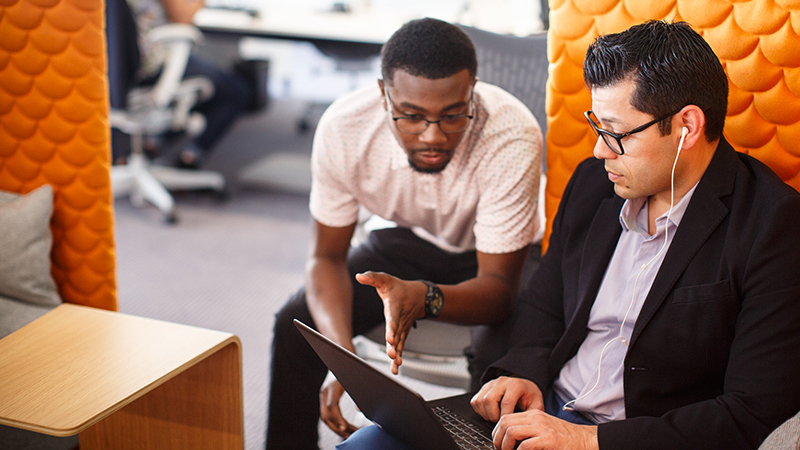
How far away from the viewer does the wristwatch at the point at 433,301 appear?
1.33m

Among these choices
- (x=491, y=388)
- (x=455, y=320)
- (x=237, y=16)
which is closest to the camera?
(x=491, y=388)

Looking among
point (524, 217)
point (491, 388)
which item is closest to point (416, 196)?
point (524, 217)

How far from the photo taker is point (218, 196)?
358 cm

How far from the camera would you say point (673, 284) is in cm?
107

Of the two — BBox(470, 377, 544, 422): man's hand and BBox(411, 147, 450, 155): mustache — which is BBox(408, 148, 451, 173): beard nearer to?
BBox(411, 147, 450, 155): mustache

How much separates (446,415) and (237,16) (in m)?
3.28

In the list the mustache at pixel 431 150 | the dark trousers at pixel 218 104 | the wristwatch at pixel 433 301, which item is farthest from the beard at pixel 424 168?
the dark trousers at pixel 218 104

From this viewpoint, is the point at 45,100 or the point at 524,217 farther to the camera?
the point at 45,100

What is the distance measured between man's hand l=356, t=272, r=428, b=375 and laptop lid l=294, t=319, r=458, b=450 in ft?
0.27

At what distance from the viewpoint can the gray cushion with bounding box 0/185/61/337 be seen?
5.35 feet

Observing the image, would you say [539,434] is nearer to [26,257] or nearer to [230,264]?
[26,257]

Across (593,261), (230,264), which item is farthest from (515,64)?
(230,264)

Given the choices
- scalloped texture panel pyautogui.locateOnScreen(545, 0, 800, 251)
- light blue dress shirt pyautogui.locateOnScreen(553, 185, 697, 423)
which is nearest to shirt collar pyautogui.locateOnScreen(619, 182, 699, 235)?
light blue dress shirt pyautogui.locateOnScreen(553, 185, 697, 423)

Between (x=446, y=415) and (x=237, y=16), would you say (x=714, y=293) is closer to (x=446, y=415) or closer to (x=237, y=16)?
(x=446, y=415)
